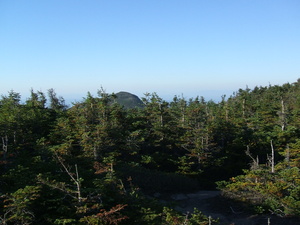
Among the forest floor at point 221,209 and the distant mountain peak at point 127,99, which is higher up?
the distant mountain peak at point 127,99

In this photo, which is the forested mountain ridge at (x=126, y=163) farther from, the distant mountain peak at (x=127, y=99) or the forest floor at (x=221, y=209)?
the distant mountain peak at (x=127, y=99)

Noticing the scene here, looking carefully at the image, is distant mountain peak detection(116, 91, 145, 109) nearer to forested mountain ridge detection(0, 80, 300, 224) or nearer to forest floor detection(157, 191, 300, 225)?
forested mountain ridge detection(0, 80, 300, 224)

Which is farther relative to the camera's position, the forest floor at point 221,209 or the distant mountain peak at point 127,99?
the distant mountain peak at point 127,99

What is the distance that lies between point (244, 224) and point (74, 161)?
39.6 feet

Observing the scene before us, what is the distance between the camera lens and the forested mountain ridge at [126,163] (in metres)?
9.80

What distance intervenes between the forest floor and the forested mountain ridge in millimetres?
565

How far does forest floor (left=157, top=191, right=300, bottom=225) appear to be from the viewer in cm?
1362

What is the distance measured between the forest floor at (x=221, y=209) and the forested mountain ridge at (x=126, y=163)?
1.85 ft

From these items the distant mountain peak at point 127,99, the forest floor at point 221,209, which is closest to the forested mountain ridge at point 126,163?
the forest floor at point 221,209

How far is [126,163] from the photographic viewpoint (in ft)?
65.0

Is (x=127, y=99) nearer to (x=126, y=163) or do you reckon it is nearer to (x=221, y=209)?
(x=126, y=163)

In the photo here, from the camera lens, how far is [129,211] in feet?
34.9

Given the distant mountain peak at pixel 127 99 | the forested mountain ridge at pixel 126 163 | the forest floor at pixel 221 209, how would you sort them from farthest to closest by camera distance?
the distant mountain peak at pixel 127 99, the forest floor at pixel 221 209, the forested mountain ridge at pixel 126 163

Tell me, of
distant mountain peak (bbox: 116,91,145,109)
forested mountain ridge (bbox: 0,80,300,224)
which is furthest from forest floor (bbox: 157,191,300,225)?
distant mountain peak (bbox: 116,91,145,109)
